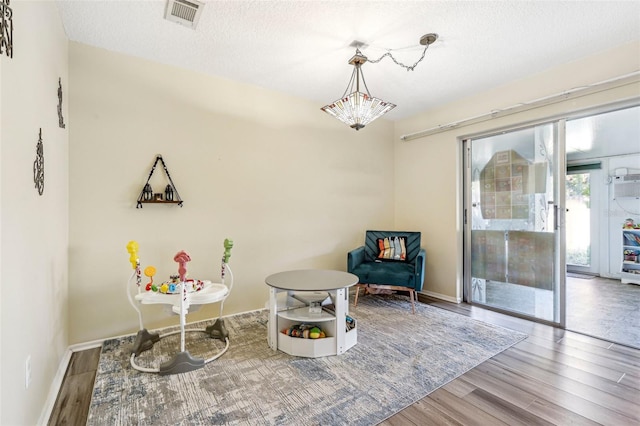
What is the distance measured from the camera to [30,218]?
152 cm

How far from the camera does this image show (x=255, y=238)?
3.37 meters

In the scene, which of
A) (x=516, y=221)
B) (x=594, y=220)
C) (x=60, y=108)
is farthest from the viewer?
(x=594, y=220)

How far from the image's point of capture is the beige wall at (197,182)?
2.54 m

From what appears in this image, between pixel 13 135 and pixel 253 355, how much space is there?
1.97 meters

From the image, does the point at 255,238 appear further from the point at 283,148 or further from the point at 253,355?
the point at 253,355

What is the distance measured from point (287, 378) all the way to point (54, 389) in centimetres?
146

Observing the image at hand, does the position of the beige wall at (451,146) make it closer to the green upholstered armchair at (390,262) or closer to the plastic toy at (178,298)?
the green upholstered armchair at (390,262)

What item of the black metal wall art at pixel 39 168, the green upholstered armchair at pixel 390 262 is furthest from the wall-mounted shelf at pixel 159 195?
the green upholstered armchair at pixel 390 262

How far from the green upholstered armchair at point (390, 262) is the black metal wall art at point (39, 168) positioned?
278cm

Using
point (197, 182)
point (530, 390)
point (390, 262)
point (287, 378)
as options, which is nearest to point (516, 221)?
point (390, 262)

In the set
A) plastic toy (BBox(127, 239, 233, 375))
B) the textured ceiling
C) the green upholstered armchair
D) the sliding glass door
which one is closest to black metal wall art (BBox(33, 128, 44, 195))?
plastic toy (BBox(127, 239, 233, 375))

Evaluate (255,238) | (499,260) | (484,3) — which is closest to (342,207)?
(255,238)

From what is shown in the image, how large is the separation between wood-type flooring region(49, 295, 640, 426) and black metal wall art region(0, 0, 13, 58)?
73.0 inches

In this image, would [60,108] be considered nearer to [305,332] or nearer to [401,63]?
[305,332]
